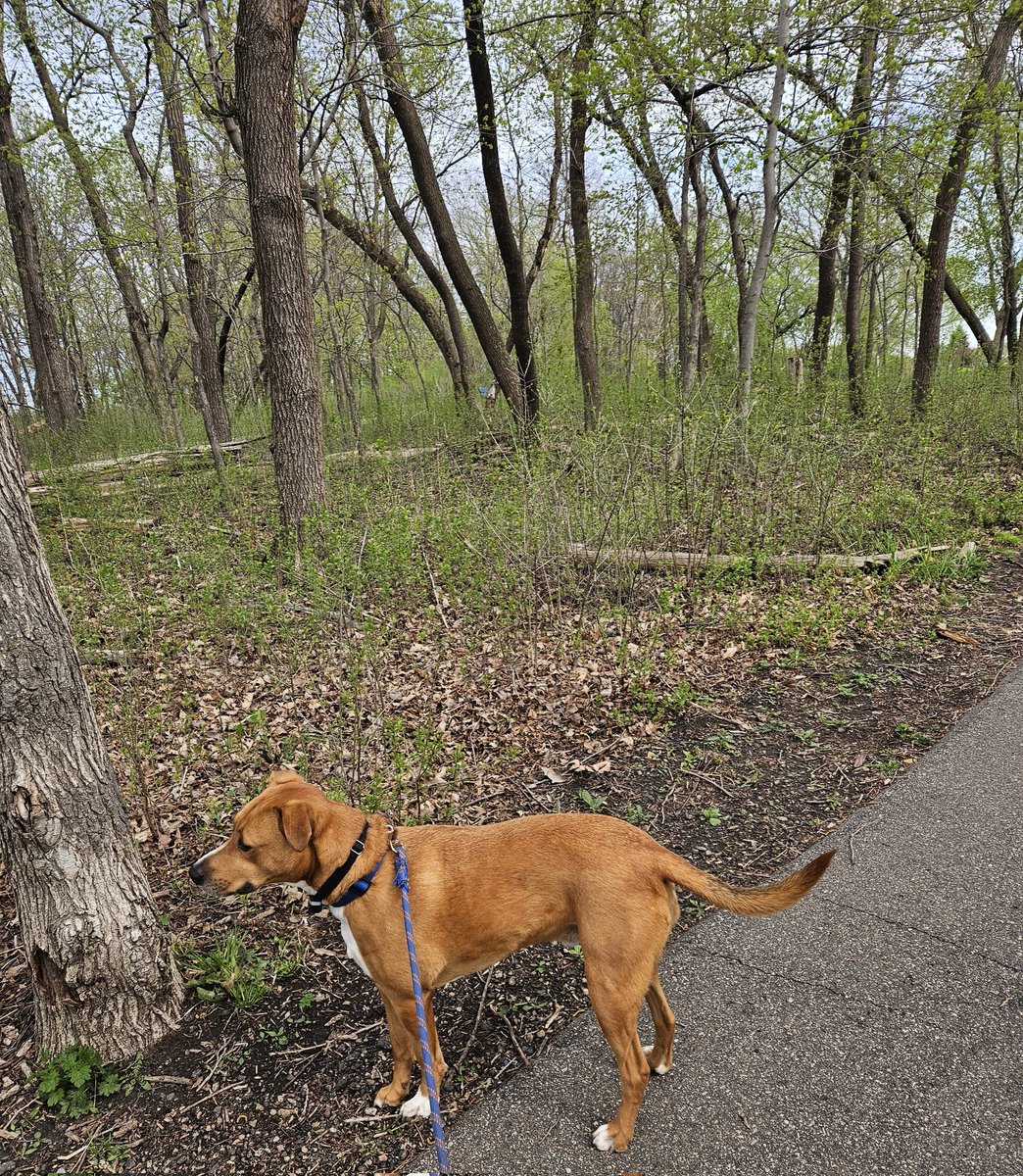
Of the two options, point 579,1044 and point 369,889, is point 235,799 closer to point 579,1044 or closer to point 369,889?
point 369,889

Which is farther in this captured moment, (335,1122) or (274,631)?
(274,631)

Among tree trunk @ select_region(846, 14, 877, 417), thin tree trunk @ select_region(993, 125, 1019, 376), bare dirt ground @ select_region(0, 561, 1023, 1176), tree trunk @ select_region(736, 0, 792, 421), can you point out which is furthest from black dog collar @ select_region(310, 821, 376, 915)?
thin tree trunk @ select_region(993, 125, 1019, 376)

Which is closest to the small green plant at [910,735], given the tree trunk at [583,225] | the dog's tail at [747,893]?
the dog's tail at [747,893]

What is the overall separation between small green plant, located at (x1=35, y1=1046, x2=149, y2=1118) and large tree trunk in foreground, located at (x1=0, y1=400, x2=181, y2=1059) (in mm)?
42

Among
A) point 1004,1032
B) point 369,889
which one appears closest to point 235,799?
point 369,889

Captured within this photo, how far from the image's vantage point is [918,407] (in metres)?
11.4

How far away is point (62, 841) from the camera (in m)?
2.44

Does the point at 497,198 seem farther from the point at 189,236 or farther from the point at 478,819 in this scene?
the point at 478,819

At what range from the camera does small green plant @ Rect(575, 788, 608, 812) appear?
386cm

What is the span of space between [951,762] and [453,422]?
1004cm

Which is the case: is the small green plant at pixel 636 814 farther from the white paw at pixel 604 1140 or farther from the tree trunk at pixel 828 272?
the tree trunk at pixel 828 272

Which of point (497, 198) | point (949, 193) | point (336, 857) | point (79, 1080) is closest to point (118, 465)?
point (497, 198)

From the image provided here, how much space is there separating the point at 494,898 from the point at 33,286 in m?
14.5

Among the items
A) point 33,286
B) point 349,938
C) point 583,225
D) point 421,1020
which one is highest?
point 583,225
